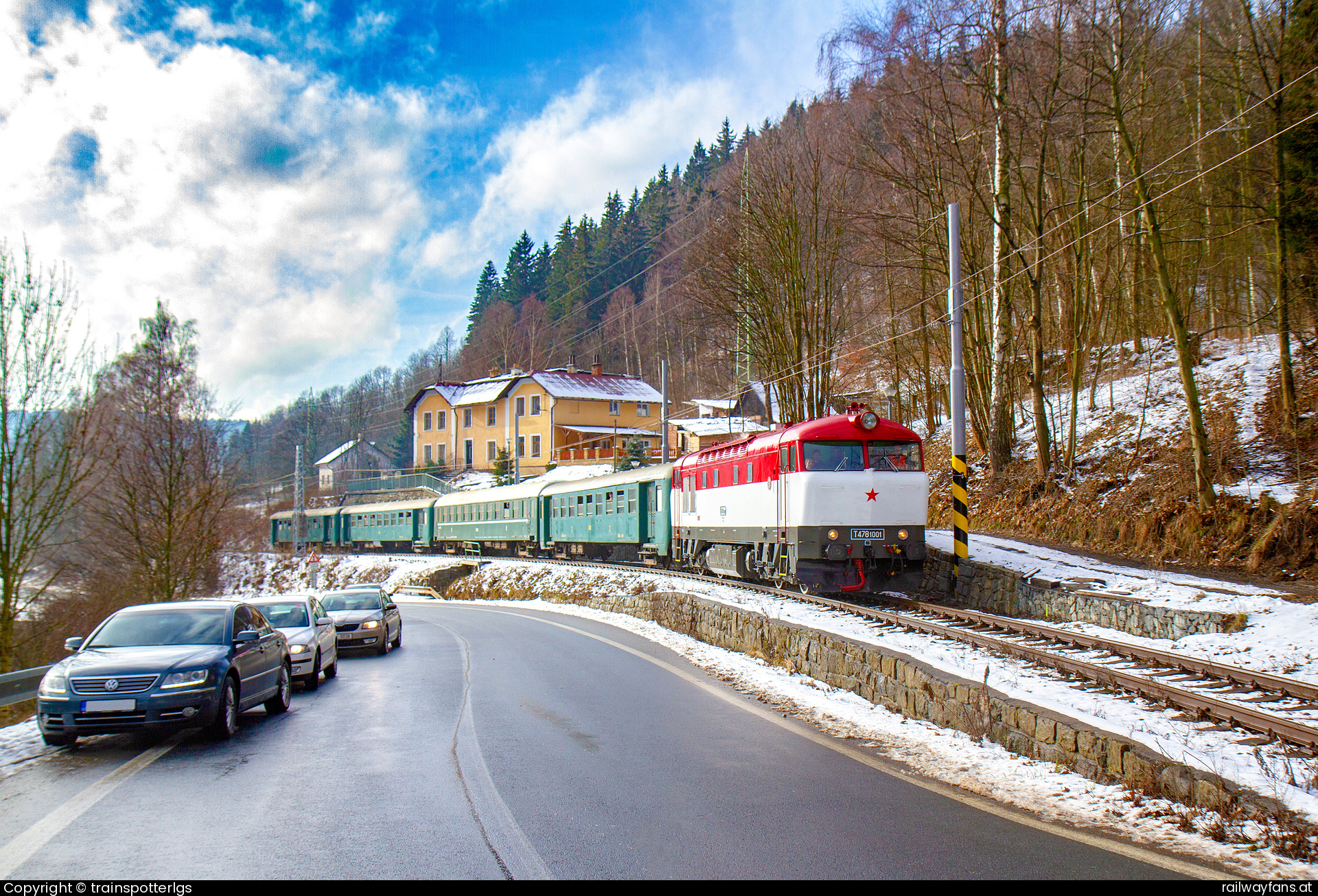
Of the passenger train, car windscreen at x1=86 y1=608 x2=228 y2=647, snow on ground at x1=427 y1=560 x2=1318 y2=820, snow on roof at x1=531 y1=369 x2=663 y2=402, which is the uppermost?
snow on roof at x1=531 y1=369 x2=663 y2=402

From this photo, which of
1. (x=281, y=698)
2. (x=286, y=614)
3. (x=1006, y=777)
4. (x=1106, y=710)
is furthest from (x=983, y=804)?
(x=286, y=614)

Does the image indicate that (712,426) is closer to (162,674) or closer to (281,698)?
(281,698)

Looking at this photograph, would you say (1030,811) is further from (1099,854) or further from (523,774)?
(523,774)

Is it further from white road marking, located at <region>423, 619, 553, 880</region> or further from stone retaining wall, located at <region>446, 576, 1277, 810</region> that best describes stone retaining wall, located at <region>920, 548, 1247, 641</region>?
white road marking, located at <region>423, 619, 553, 880</region>

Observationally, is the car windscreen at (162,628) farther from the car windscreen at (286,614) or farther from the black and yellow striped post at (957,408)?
the black and yellow striped post at (957,408)

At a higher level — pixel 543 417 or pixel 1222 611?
pixel 543 417

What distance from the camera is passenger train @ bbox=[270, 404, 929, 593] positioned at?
1627 cm

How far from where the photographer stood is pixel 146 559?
23.6 m

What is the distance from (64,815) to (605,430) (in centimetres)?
6025

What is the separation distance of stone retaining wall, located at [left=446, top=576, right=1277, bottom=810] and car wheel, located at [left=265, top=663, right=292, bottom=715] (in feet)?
21.0

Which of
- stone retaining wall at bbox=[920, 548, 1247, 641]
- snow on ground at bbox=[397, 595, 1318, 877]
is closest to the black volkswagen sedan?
snow on ground at bbox=[397, 595, 1318, 877]

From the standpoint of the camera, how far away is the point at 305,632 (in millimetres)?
12398

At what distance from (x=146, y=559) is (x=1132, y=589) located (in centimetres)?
2359
